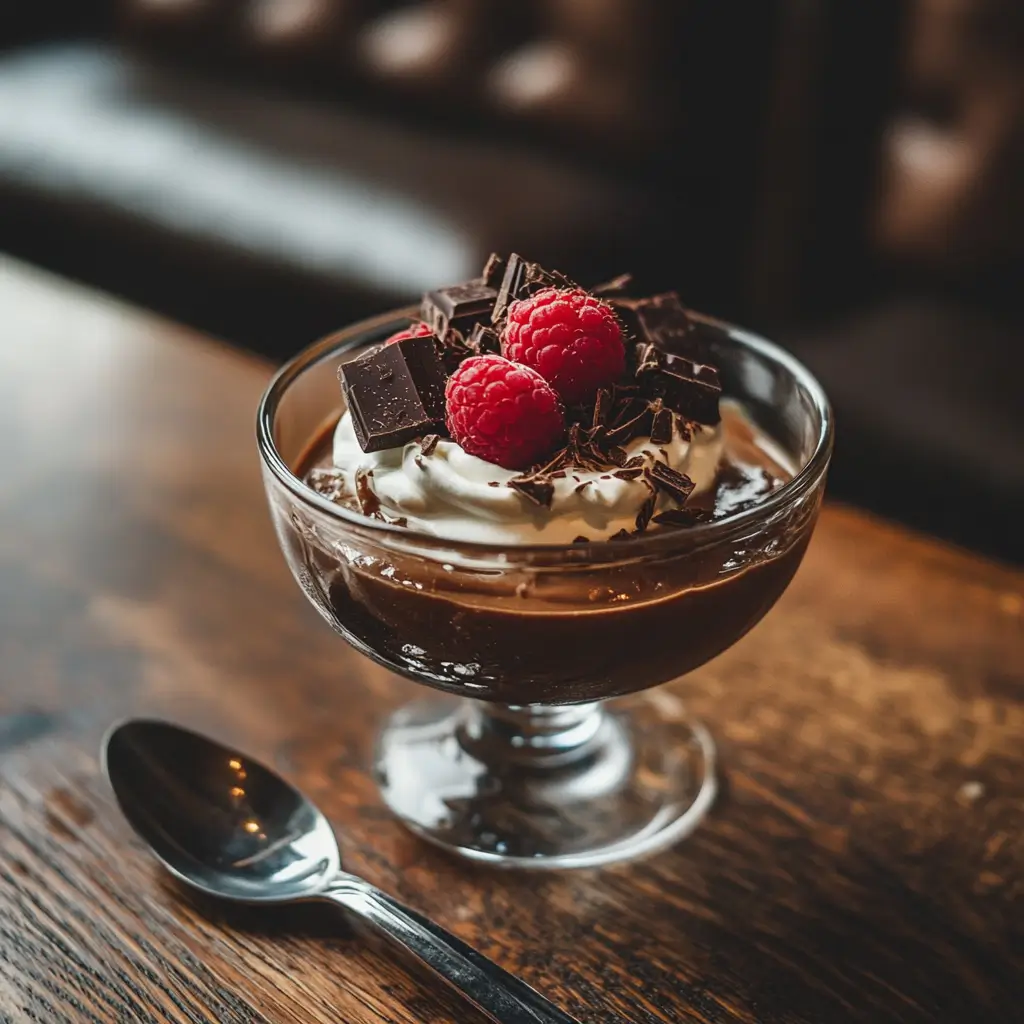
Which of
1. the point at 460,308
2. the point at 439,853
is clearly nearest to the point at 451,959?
the point at 439,853

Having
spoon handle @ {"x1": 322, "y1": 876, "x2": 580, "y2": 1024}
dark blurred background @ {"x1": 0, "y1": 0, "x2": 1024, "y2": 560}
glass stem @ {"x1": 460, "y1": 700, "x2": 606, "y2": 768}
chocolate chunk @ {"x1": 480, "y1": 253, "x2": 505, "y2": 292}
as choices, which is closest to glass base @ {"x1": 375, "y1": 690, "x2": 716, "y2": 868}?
glass stem @ {"x1": 460, "y1": 700, "x2": 606, "y2": 768}

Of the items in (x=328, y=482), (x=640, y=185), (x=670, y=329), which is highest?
(x=670, y=329)

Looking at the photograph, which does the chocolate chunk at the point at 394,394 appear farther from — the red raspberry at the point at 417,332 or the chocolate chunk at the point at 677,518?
the chocolate chunk at the point at 677,518

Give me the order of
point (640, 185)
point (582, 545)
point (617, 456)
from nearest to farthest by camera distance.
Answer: point (582, 545) < point (617, 456) < point (640, 185)

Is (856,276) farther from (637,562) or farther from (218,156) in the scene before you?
(637,562)

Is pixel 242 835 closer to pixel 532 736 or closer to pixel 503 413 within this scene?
pixel 532 736

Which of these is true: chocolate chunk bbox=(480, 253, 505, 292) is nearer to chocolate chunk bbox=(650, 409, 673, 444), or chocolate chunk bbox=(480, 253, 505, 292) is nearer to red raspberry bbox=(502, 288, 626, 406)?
red raspberry bbox=(502, 288, 626, 406)

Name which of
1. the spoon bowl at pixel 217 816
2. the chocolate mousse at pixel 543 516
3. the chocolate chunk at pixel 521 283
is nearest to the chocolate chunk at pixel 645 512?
the chocolate mousse at pixel 543 516

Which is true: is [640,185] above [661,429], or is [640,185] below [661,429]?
below
